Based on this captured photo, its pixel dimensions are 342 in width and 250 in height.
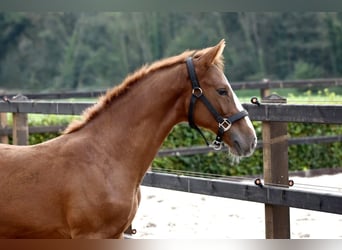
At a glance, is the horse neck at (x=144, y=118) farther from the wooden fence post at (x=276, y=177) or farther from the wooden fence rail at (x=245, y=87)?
the wooden fence rail at (x=245, y=87)

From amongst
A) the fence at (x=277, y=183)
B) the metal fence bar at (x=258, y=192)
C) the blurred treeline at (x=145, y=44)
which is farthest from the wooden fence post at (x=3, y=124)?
the blurred treeline at (x=145, y=44)

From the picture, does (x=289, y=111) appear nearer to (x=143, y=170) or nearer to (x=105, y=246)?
(x=143, y=170)

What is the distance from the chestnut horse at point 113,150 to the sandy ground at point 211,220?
2000mm

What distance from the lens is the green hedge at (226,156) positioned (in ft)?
30.9

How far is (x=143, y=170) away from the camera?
386cm

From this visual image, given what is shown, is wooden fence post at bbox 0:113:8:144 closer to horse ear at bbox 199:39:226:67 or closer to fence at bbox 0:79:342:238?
fence at bbox 0:79:342:238

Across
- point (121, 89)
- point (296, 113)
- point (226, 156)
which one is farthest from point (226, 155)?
point (121, 89)

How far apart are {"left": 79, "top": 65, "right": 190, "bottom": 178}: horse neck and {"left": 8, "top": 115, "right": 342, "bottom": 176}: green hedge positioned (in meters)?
5.16

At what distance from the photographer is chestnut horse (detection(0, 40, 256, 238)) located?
367 centimetres

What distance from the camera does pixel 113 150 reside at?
12.5 feet

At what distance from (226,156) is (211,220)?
267cm

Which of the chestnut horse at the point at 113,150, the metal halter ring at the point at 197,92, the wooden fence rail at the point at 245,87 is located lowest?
the chestnut horse at the point at 113,150

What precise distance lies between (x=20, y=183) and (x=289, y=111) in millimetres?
1763

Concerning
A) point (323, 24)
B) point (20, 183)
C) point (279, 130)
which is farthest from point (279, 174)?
point (323, 24)
